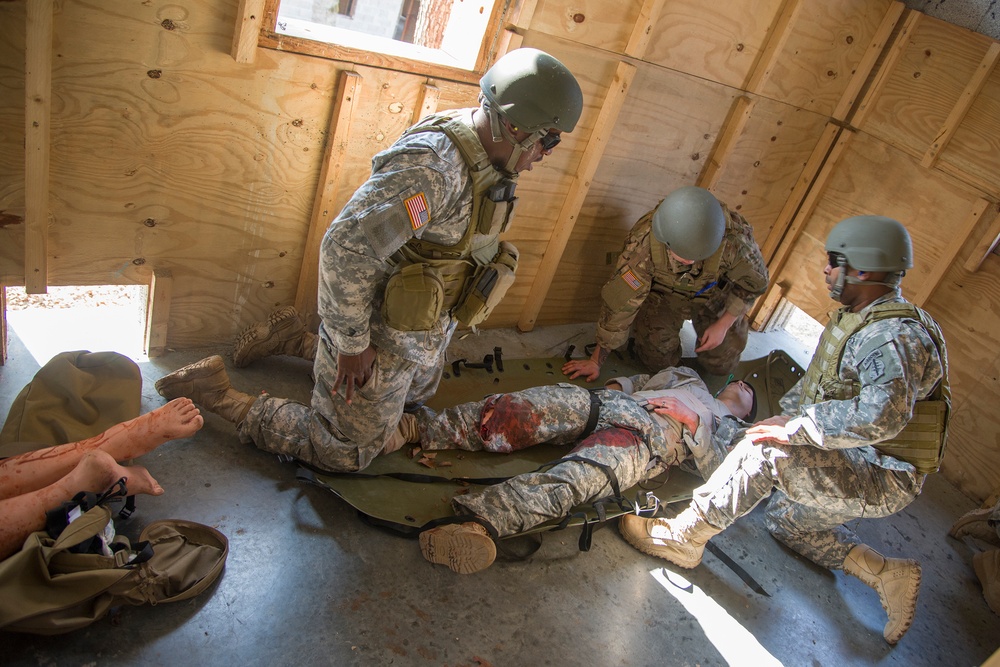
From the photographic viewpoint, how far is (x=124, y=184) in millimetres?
3014

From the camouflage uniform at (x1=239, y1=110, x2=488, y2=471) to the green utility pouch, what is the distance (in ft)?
7.05

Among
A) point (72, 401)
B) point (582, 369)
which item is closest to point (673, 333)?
point (582, 369)

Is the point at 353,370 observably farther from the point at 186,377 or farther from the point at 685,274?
the point at 685,274

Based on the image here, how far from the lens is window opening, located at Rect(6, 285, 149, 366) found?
3.39 m

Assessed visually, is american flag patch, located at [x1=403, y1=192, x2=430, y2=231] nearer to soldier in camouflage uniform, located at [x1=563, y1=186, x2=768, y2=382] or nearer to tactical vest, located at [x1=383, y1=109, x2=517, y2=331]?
tactical vest, located at [x1=383, y1=109, x2=517, y2=331]

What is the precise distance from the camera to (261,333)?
3.55m

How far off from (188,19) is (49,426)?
5.63ft

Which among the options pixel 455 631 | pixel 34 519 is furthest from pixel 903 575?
pixel 34 519

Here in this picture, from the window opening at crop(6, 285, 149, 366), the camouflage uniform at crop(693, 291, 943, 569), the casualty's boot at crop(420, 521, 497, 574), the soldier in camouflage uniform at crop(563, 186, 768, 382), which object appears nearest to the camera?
the casualty's boot at crop(420, 521, 497, 574)

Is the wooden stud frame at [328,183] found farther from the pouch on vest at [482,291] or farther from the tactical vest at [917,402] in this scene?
the tactical vest at [917,402]

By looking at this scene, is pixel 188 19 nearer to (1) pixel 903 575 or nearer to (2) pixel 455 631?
(2) pixel 455 631

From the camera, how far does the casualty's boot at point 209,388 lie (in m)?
3.11

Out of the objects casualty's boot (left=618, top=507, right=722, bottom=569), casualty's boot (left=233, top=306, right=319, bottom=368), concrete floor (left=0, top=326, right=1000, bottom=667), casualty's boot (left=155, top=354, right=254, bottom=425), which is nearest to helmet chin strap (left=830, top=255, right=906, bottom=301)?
casualty's boot (left=618, top=507, right=722, bottom=569)

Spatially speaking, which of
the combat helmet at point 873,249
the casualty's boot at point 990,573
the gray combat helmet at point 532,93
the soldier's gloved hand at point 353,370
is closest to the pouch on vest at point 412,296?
the soldier's gloved hand at point 353,370
